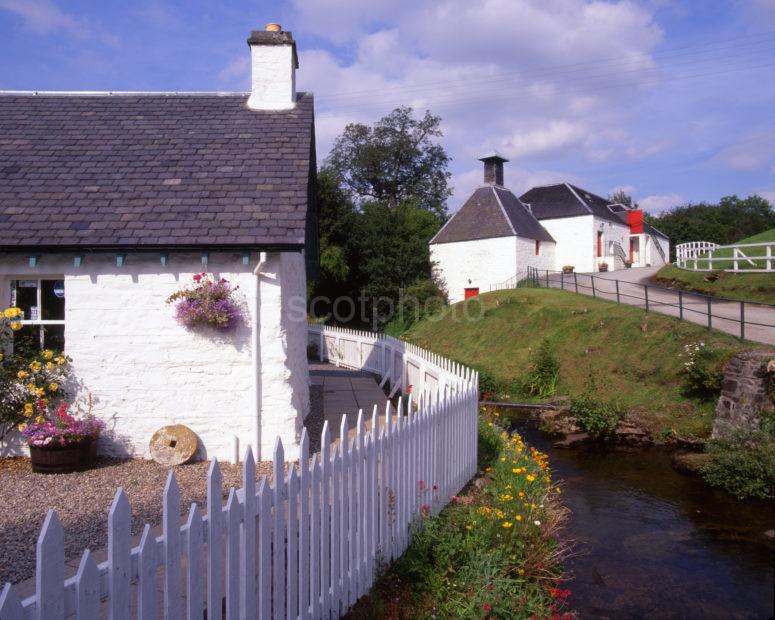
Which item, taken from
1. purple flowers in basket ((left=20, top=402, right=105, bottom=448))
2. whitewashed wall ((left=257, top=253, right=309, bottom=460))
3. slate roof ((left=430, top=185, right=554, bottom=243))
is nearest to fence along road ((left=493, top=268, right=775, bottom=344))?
slate roof ((left=430, top=185, right=554, bottom=243))

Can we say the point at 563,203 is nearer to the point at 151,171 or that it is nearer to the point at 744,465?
the point at 744,465

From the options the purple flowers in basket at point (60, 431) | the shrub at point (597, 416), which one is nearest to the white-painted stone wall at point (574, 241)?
the shrub at point (597, 416)

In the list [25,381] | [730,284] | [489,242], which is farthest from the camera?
[489,242]

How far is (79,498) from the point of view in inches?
246

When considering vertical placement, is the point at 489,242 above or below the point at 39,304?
above

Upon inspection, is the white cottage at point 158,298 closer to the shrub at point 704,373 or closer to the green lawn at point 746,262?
the shrub at point 704,373

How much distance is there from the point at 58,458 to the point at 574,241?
36147mm

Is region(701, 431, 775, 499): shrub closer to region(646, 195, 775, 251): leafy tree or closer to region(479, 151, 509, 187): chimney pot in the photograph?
region(479, 151, 509, 187): chimney pot

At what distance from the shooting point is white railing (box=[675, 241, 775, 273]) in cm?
2180

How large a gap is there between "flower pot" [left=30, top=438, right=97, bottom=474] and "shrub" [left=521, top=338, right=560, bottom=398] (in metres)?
12.0

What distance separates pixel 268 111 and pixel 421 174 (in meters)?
43.8

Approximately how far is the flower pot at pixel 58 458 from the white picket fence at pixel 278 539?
350cm

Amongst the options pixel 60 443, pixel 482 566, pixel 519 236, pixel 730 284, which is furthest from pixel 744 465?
pixel 519 236

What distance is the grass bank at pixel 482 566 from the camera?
4441 millimetres
